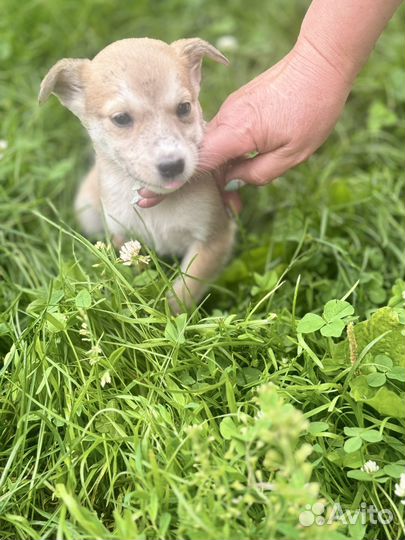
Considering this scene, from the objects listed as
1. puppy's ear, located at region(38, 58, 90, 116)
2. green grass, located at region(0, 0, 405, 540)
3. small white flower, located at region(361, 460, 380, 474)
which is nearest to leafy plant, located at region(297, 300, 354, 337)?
green grass, located at region(0, 0, 405, 540)

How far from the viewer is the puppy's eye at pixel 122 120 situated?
2.73 m

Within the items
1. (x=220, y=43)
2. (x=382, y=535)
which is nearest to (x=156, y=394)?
(x=382, y=535)

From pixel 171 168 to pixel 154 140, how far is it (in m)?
0.12

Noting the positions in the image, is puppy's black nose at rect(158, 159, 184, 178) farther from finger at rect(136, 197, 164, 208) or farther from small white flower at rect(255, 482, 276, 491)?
small white flower at rect(255, 482, 276, 491)

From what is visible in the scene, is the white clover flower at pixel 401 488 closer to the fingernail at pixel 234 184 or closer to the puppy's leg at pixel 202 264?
the puppy's leg at pixel 202 264

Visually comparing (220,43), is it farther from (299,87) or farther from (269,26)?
(299,87)

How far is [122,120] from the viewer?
9.04 ft

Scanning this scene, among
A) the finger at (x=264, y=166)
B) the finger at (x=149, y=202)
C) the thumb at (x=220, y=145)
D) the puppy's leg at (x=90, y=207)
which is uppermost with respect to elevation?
the thumb at (x=220, y=145)

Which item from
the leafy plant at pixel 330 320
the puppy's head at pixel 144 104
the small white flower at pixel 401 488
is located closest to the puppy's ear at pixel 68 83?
the puppy's head at pixel 144 104

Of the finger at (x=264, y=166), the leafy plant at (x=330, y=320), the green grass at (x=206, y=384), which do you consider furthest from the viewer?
the finger at (x=264, y=166)

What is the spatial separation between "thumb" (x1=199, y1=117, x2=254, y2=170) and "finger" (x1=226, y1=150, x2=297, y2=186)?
0.46ft

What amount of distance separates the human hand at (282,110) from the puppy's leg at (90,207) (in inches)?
38.6

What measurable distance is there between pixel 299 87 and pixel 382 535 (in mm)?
1694

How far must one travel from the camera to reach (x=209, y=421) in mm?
2506
